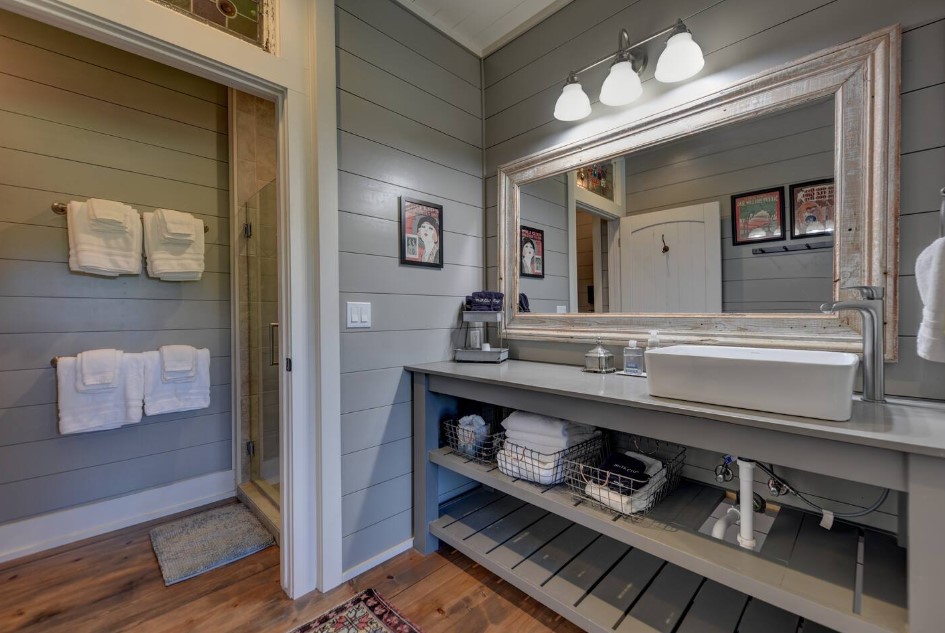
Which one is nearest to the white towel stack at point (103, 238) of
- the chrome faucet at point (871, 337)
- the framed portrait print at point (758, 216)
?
the framed portrait print at point (758, 216)

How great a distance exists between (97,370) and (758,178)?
299cm

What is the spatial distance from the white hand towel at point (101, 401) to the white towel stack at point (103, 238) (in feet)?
1.51

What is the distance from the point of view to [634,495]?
132 cm

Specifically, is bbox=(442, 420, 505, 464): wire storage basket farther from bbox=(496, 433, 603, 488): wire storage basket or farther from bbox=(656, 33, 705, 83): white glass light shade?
bbox=(656, 33, 705, 83): white glass light shade

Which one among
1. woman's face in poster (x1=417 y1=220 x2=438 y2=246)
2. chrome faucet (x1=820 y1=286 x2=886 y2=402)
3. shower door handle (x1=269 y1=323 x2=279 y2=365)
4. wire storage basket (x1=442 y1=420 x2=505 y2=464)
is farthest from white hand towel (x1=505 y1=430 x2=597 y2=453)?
shower door handle (x1=269 y1=323 x2=279 y2=365)

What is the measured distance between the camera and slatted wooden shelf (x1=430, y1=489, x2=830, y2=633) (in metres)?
1.29

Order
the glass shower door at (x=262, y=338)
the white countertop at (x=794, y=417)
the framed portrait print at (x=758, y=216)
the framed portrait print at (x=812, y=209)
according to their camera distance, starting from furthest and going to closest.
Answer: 1. the glass shower door at (x=262, y=338)
2. the framed portrait print at (x=758, y=216)
3. the framed portrait print at (x=812, y=209)
4. the white countertop at (x=794, y=417)

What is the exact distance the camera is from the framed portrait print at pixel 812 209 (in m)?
1.28

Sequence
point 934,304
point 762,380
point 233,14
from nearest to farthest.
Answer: point 934,304, point 762,380, point 233,14

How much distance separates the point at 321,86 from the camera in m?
1.64

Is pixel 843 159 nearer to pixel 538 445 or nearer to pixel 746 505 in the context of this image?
pixel 746 505

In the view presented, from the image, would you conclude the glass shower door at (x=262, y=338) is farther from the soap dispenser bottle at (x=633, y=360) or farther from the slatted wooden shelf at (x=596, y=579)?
the soap dispenser bottle at (x=633, y=360)

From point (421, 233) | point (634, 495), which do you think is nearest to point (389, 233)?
point (421, 233)

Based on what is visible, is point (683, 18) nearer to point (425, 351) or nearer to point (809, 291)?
point (809, 291)
